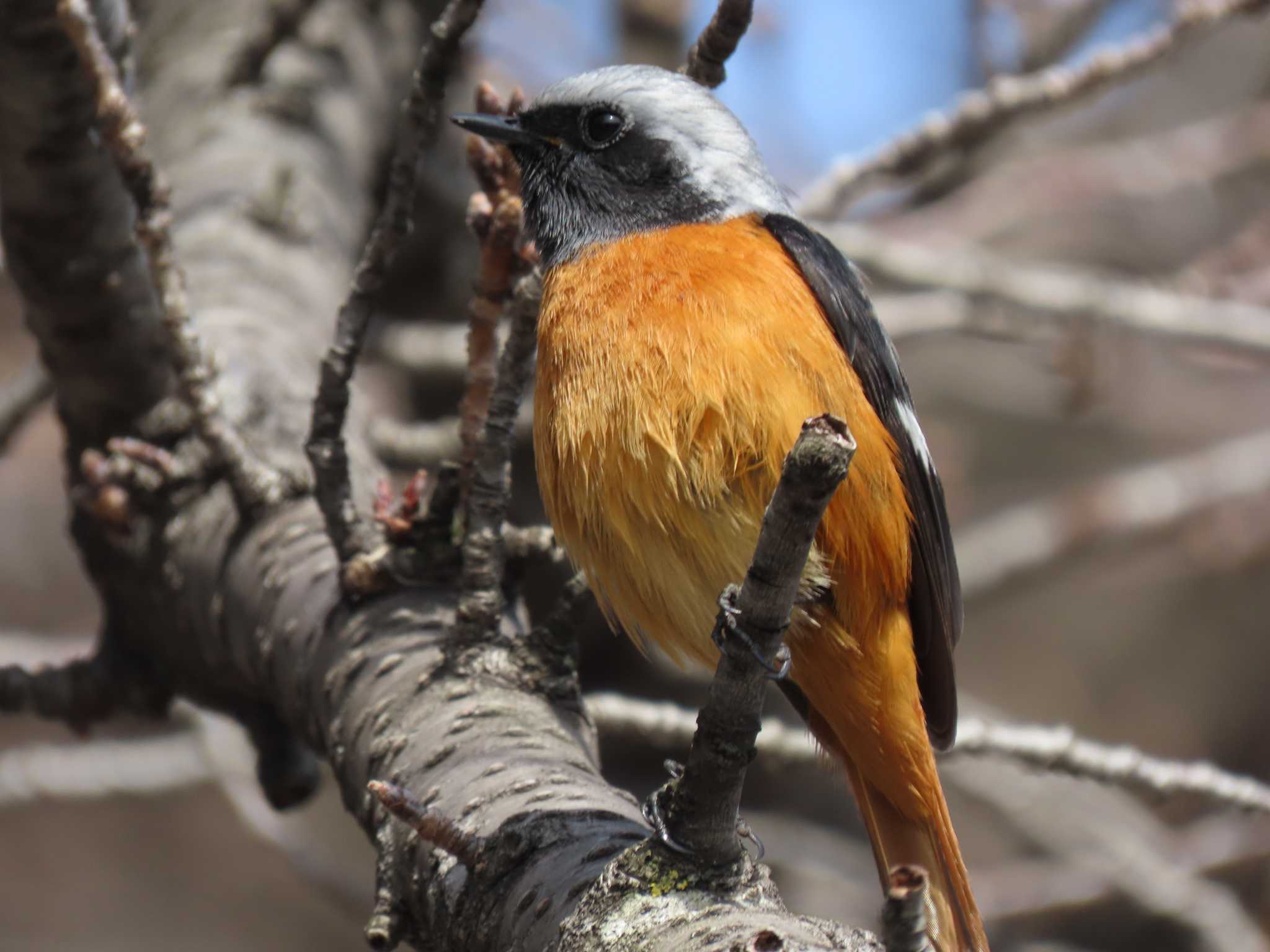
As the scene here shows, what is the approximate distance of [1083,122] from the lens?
10602mm

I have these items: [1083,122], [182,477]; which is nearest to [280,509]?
[182,477]

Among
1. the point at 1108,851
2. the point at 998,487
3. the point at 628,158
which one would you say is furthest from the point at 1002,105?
the point at 998,487

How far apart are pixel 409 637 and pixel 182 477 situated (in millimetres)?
930

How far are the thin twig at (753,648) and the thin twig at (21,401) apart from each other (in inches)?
107

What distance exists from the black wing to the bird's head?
0.92ft

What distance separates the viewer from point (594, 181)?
136 inches

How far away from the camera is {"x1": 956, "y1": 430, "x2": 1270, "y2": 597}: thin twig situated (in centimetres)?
569

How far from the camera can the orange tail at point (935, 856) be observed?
2975 millimetres

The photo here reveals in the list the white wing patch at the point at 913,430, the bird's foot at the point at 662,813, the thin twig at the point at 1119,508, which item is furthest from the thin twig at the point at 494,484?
the thin twig at the point at 1119,508

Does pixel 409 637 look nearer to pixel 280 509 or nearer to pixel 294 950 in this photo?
pixel 280 509

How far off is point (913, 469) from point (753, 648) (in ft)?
4.30

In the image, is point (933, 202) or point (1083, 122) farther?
point (1083, 122)

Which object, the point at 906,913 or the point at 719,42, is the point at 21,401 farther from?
the point at 906,913

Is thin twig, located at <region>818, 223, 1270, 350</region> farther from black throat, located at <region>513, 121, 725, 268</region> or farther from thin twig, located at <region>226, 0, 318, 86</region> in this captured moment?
thin twig, located at <region>226, 0, 318, 86</region>
